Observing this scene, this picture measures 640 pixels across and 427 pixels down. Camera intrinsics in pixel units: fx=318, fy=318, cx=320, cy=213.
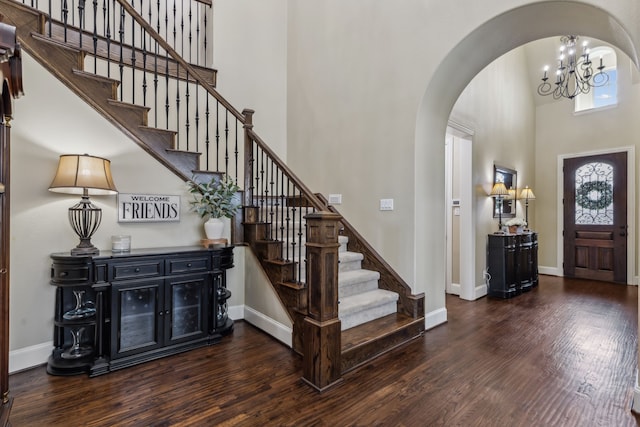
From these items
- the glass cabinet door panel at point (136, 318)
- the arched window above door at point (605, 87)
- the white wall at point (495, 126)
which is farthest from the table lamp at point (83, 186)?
the arched window above door at point (605, 87)

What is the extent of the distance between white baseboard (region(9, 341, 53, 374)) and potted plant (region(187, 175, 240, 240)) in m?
1.54

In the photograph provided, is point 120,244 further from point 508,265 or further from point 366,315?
point 508,265

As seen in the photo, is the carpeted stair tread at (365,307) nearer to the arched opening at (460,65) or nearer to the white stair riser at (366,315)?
the white stair riser at (366,315)

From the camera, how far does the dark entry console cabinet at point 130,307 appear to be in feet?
8.02

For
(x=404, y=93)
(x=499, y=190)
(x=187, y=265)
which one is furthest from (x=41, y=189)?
(x=499, y=190)

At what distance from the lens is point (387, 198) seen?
11.6 feet

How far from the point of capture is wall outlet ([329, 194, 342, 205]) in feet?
13.4

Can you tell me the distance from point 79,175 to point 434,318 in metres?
3.57

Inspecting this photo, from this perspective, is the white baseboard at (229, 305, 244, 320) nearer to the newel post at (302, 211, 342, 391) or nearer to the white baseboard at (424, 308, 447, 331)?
the newel post at (302, 211, 342, 391)

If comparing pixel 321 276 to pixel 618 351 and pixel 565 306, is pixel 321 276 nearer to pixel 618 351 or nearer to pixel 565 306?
pixel 618 351

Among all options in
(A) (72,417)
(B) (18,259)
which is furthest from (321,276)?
(B) (18,259)

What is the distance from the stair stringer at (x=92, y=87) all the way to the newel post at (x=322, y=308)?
1.76 m

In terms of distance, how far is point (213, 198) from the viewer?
3.18 metres

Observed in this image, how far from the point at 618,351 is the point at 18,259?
5.13m
